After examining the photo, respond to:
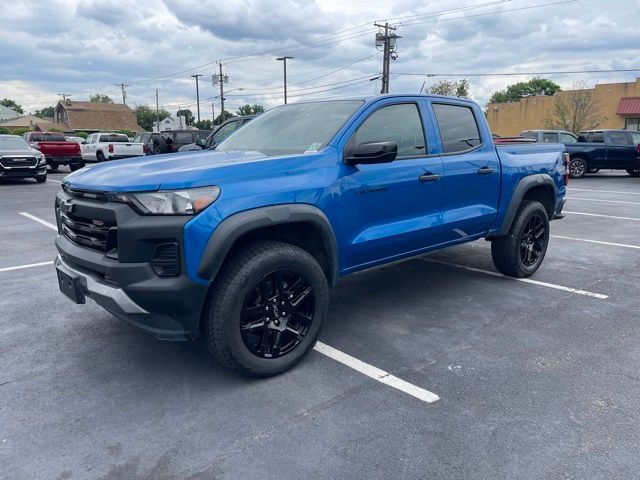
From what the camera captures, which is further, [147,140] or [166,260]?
[147,140]

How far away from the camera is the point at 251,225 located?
10.3 ft

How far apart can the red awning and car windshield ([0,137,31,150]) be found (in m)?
39.2

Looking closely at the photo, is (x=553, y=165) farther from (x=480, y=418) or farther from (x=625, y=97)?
(x=625, y=97)

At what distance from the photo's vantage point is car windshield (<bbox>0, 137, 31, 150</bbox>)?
53.7ft

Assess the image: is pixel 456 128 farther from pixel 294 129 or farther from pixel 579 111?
pixel 579 111

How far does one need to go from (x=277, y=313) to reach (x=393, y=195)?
1.34m

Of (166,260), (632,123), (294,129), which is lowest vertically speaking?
(166,260)

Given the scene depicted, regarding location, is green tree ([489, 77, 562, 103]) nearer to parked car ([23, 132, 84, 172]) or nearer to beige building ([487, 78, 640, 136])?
beige building ([487, 78, 640, 136])

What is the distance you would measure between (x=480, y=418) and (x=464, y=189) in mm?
2319

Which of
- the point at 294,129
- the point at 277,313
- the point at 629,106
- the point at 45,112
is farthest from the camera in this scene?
the point at 45,112

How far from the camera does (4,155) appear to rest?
1573 centimetres

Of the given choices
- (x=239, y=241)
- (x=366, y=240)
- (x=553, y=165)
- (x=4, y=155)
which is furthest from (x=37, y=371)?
(x=4, y=155)

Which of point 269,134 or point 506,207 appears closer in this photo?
point 269,134

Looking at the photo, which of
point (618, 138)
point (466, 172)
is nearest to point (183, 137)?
point (618, 138)
